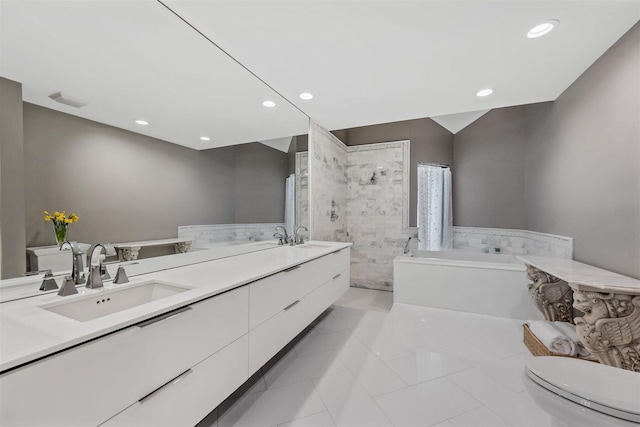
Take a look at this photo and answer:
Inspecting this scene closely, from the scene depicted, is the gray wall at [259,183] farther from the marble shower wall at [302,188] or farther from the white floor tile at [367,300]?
the white floor tile at [367,300]

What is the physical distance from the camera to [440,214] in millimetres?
4195

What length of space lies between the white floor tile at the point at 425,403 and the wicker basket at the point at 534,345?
2.84 ft

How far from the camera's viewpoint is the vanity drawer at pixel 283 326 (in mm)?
1490

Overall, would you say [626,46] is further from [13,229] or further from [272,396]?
[13,229]

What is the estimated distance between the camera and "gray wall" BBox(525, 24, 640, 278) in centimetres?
169

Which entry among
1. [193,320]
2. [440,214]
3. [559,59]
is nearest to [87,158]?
[193,320]

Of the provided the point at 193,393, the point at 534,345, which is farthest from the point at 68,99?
the point at 534,345

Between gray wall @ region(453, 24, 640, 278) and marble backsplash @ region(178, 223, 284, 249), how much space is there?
8.85 feet

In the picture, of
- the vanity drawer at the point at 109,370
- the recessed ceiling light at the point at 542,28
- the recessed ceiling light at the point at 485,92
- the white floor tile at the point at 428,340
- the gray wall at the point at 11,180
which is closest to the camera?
the vanity drawer at the point at 109,370

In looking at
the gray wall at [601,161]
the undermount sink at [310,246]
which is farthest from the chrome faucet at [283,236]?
the gray wall at [601,161]

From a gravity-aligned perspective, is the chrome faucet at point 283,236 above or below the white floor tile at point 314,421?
above

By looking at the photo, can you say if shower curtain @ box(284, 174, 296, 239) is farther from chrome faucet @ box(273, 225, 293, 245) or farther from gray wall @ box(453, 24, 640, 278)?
gray wall @ box(453, 24, 640, 278)

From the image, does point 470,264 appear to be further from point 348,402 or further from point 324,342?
point 348,402

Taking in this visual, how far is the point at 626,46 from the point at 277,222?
2902 mm
